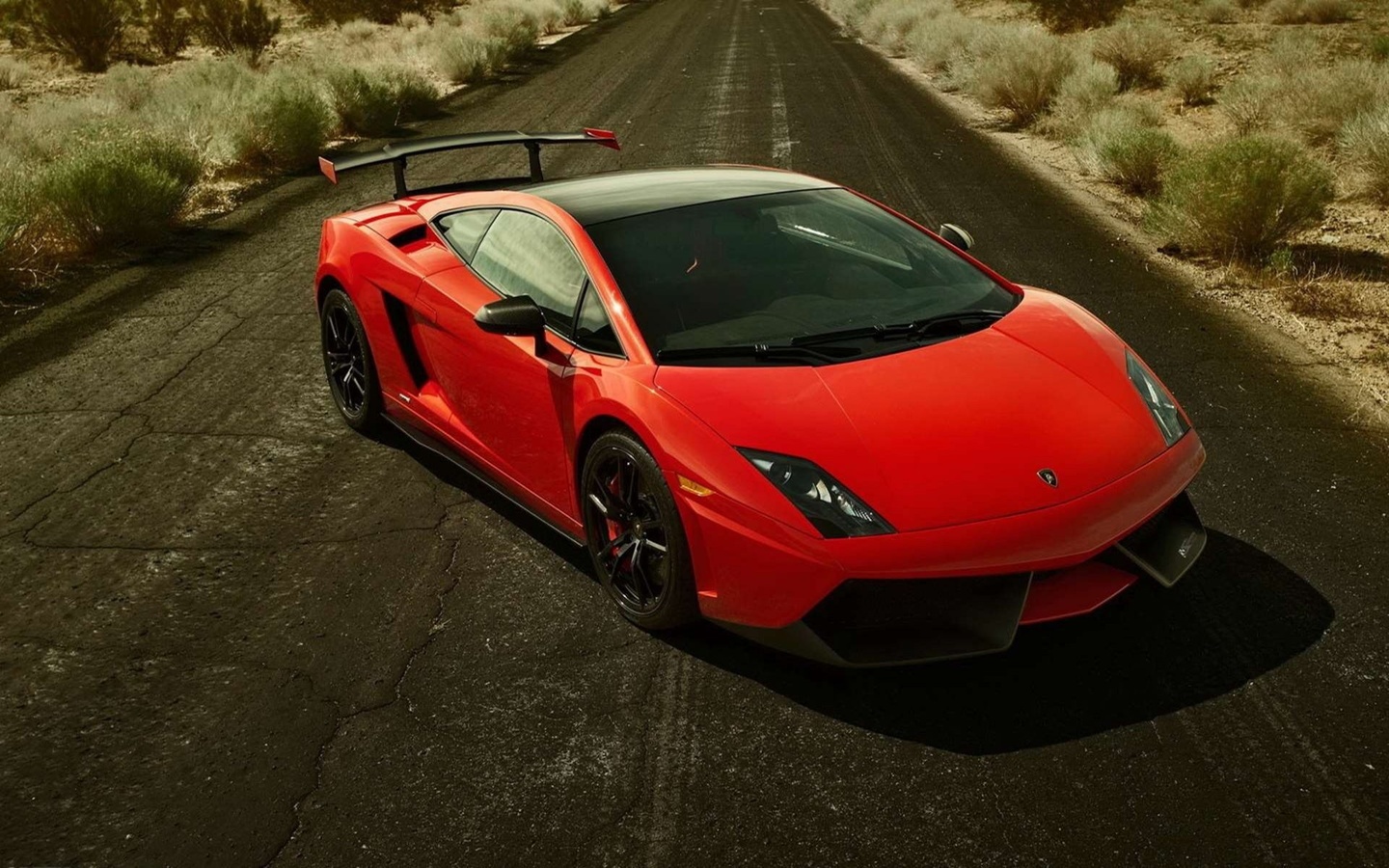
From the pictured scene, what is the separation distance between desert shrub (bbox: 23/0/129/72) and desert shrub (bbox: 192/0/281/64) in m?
2.30

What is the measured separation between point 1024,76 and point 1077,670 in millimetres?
15471

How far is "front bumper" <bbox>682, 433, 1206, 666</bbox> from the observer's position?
366cm

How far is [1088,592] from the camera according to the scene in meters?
3.88

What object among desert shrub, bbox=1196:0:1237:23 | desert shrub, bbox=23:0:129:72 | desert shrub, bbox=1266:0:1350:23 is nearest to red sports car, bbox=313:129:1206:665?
desert shrub, bbox=1266:0:1350:23

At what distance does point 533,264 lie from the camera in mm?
5125

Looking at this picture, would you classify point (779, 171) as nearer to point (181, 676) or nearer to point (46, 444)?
point (181, 676)

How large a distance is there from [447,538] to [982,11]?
101 ft

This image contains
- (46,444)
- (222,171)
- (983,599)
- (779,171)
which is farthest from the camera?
(222,171)

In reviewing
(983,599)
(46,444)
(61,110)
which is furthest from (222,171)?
(983,599)

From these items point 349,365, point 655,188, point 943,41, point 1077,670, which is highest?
point 655,188

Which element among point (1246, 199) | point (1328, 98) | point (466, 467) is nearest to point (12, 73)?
point (1328, 98)

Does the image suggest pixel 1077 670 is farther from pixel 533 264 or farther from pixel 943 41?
pixel 943 41

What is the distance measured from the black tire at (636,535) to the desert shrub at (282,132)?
12.1 meters

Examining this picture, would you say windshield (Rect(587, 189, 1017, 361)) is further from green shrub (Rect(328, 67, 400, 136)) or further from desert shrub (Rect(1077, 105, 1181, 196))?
green shrub (Rect(328, 67, 400, 136))
